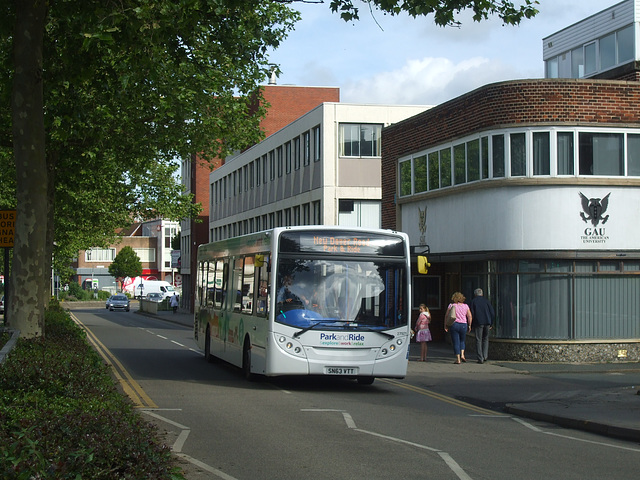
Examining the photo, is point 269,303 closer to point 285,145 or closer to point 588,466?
point 588,466

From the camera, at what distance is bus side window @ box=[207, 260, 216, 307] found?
2156 cm

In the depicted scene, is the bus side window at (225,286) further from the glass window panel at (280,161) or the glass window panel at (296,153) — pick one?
the glass window panel at (280,161)

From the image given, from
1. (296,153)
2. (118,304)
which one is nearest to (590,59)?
(296,153)

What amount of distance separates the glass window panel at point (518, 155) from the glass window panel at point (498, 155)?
30 cm

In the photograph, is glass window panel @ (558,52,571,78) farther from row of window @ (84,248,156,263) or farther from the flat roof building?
row of window @ (84,248,156,263)

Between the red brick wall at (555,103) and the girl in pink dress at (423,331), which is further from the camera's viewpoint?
the girl in pink dress at (423,331)

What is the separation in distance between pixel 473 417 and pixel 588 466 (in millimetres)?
4032

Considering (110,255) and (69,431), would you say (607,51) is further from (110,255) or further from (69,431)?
(110,255)

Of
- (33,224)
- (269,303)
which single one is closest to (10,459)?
(33,224)

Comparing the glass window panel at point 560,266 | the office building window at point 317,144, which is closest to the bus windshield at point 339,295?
the glass window panel at point 560,266

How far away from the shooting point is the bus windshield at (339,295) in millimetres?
15625

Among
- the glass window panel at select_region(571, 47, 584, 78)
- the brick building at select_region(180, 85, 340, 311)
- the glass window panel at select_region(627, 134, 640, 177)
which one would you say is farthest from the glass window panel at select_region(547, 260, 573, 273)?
the brick building at select_region(180, 85, 340, 311)

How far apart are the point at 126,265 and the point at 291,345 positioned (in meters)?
97.0

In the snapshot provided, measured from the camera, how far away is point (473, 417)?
42.9 ft
